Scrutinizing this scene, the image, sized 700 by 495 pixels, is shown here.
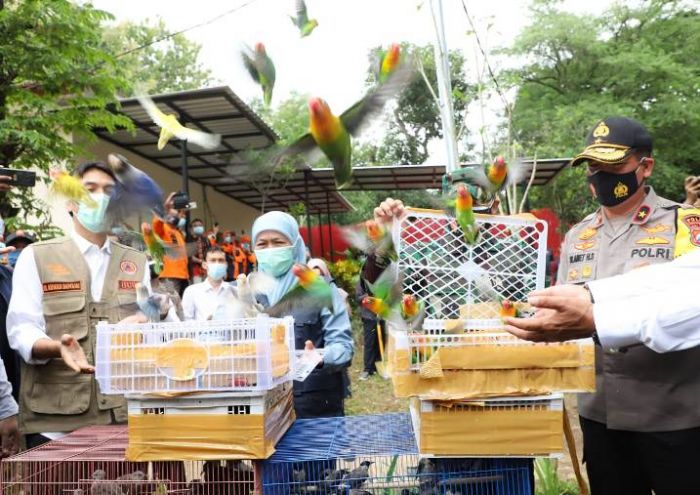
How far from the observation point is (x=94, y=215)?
249 cm

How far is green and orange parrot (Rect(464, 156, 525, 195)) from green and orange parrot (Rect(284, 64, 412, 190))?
0.75 meters

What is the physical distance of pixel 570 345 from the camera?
6.15 ft

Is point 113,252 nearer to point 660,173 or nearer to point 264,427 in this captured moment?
point 264,427

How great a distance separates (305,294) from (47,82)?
466cm

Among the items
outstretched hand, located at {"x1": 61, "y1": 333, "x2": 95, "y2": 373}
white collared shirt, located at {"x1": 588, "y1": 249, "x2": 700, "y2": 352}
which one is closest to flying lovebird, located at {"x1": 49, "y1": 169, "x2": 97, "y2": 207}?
outstretched hand, located at {"x1": 61, "y1": 333, "x2": 95, "y2": 373}

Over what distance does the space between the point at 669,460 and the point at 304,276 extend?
53.5 inches

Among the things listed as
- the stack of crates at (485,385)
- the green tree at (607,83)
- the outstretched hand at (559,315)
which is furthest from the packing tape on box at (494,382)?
the green tree at (607,83)

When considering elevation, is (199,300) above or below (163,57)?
below

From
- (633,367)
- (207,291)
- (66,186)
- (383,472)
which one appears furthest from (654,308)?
(207,291)

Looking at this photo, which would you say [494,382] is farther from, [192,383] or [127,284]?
[127,284]

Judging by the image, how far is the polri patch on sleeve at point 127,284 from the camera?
259cm

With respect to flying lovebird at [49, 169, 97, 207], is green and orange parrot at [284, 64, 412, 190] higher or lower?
lower

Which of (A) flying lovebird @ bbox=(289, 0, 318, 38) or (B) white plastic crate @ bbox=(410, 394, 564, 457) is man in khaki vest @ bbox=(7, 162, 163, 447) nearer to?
(B) white plastic crate @ bbox=(410, 394, 564, 457)

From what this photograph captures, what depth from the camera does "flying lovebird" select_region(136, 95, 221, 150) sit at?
1399mm
